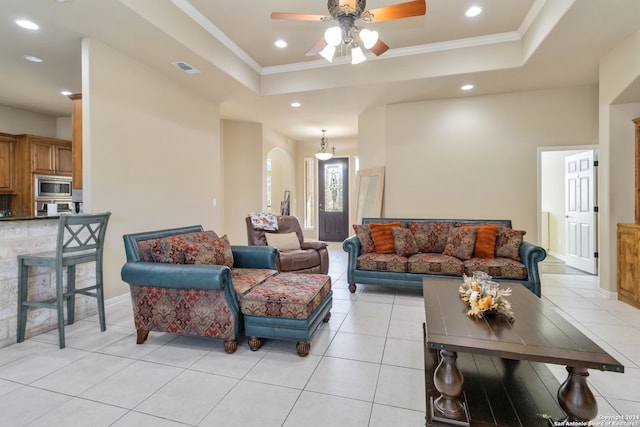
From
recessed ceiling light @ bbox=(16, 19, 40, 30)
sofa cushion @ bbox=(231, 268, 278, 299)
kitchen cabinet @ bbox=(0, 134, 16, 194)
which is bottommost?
sofa cushion @ bbox=(231, 268, 278, 299)

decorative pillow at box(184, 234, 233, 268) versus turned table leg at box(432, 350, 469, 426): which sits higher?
decorative pillow at box(184, 234, 233, 268)

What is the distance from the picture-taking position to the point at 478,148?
5.14 metres

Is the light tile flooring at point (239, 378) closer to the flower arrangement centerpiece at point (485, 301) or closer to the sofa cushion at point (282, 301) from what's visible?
the sofa cushion at point (282, 301)

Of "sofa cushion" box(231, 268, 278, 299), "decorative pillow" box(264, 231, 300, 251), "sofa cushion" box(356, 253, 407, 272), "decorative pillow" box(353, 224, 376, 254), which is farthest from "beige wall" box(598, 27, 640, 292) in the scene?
"sofa cushion" box(231, 268, 278, 299)

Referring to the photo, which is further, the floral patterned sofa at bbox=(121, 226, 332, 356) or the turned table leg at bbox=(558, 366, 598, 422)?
the floral patterned sofa at bbox=(121, 226, 332, 356)

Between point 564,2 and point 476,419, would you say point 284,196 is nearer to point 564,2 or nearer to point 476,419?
point 564,2

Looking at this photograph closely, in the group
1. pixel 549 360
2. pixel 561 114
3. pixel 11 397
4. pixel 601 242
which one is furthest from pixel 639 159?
pixel 11 397

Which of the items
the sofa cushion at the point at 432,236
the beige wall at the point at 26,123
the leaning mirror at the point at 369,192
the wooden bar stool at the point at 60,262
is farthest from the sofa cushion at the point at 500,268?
the beige wall at the point at 26,123

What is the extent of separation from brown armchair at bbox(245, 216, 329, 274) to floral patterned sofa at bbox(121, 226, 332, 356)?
147 cm

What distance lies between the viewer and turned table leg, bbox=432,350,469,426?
1.51m

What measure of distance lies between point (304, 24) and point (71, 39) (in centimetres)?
256

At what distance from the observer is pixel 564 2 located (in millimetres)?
2852

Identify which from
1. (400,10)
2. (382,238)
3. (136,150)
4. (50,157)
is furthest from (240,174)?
(400,10)

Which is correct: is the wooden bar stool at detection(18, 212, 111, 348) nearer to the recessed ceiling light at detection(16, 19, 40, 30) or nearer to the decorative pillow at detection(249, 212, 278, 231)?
the decorative pillow at detection(249, 212, 278, 231)
